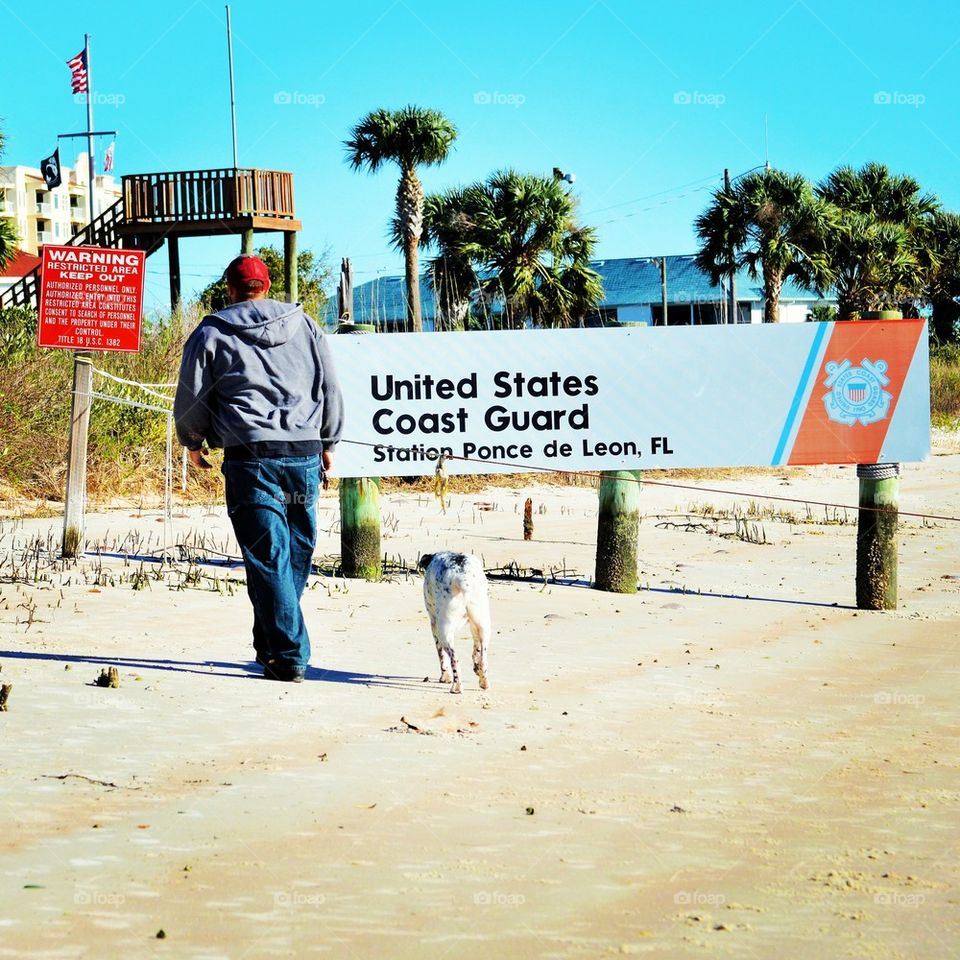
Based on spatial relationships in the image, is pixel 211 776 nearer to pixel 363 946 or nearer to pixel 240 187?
pixel 363 946

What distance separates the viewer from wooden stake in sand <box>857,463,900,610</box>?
32.3 feet

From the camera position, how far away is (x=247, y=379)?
6035 mm

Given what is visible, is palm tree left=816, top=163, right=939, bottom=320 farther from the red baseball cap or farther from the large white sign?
the red baseball cap

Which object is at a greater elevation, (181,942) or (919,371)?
(919,371)

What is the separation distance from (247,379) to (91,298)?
5.03m

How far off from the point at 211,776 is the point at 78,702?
125 cm

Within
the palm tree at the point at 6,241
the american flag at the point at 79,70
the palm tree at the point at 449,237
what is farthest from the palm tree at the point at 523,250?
the american flag at the point at 79,70

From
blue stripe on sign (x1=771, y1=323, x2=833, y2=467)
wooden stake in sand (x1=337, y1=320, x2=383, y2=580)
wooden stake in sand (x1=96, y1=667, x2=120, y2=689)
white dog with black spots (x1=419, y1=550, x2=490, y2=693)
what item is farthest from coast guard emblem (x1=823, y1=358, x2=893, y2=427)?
wooden stake in sand (x1=96, y1=667, x2=120, y2=689)

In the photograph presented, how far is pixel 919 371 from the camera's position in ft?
32.4

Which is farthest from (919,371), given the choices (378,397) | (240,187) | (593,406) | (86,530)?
(240,187)

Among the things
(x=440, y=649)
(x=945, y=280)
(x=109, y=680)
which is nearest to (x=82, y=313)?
(x=109, y=680)

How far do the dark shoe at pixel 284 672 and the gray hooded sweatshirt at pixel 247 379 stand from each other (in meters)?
1.09

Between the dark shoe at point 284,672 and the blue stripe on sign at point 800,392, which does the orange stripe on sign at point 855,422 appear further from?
the dark shoe at point 284,672

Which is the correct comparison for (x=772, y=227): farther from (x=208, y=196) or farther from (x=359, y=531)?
(x=359, y=531)
